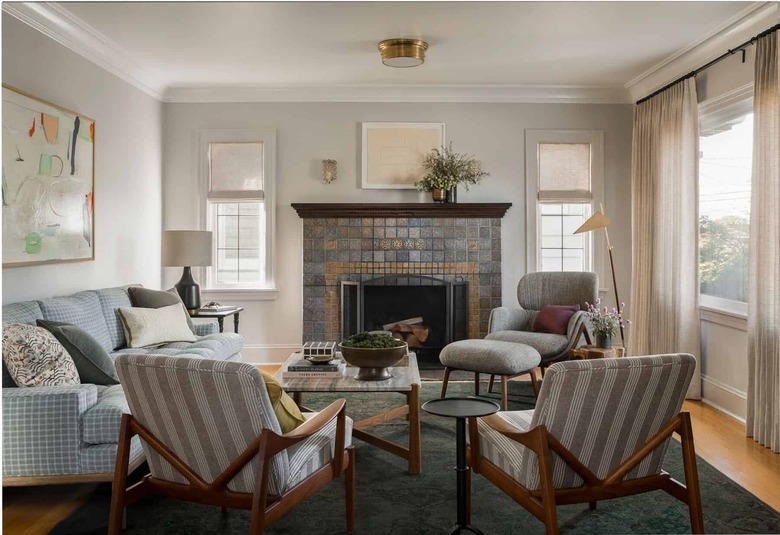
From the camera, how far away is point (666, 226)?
5129mm

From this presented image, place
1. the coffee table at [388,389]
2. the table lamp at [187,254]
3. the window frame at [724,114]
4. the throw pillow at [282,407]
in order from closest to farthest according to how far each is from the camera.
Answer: the throw pillow at [282,407] → the coffee table at [388,389] → the window frame at [724,114] → the table lamp at [187,254]

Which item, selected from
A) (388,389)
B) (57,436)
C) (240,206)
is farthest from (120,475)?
(240,206)

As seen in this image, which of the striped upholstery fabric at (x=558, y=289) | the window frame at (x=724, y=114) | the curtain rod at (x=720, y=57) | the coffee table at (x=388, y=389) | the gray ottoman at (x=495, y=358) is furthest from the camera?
the striped upholstery fabric at (x=558, y=289)

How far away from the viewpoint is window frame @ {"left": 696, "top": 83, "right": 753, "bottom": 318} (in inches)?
171

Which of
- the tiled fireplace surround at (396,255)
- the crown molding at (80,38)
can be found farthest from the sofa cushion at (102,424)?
the tiled fireplace surround at (396,255)

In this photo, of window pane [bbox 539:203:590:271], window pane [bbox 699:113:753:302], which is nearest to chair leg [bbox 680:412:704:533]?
window pane [bbox 699:113:753:302]

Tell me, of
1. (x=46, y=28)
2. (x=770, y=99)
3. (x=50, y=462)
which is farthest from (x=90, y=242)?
(x=770, y=99)

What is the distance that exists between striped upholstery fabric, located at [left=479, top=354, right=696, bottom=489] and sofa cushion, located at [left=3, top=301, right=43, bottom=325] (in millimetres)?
2601

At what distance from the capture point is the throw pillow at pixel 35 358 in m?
2.96

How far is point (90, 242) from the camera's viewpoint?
4.63m

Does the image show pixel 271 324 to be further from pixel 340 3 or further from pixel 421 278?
pixel 340 3

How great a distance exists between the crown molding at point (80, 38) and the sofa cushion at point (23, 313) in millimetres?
1671

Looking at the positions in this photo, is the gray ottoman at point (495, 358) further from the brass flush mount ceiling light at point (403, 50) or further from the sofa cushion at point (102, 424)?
the sofa cushion at point (102, 424)

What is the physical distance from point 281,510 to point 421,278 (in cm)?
409
